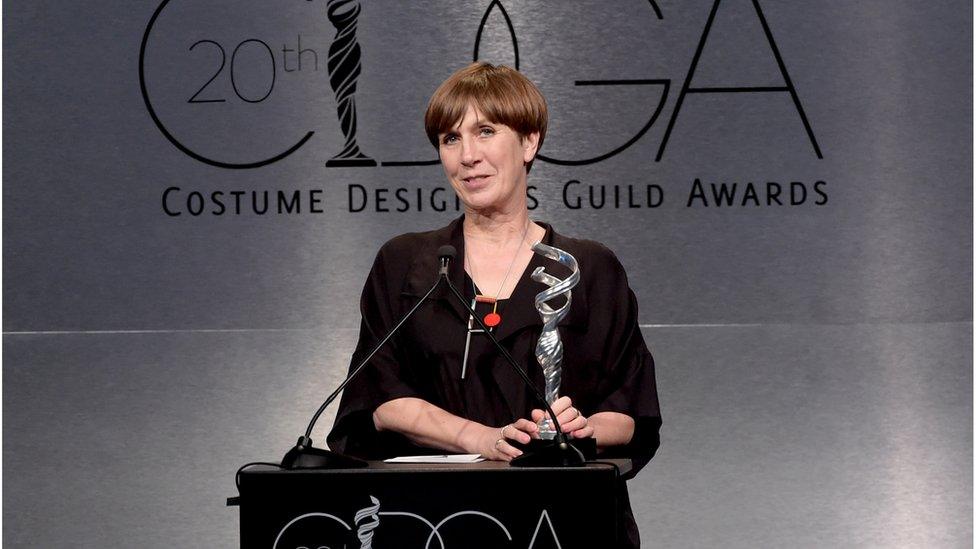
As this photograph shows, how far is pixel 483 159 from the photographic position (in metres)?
2.03

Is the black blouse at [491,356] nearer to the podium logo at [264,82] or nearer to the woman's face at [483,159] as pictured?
the woman's face at [483,159]

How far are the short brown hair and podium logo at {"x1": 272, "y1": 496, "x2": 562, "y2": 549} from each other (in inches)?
28.2

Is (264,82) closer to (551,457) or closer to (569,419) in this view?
(569,419)

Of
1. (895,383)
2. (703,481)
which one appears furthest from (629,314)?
(895,383)

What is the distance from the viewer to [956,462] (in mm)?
3584

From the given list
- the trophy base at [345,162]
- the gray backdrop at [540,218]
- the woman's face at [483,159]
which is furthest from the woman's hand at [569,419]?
the trophy base at [345,162]

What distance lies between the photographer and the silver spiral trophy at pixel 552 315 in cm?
187

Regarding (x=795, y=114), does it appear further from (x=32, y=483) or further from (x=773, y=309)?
(x=32, y=483)

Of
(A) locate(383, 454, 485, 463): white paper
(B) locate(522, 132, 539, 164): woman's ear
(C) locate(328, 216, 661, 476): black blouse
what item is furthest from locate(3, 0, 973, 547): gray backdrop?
(A) locate(383, 454, 485, 463): white paper

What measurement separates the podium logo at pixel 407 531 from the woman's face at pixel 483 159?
2.14 feet

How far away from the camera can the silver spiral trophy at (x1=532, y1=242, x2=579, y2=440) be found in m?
1.87

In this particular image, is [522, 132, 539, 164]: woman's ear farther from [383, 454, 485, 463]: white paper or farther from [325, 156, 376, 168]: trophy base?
[325, 156, 376, 168]: trophy base

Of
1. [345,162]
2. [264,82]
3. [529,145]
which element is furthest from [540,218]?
[529,145]

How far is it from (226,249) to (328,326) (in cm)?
41
